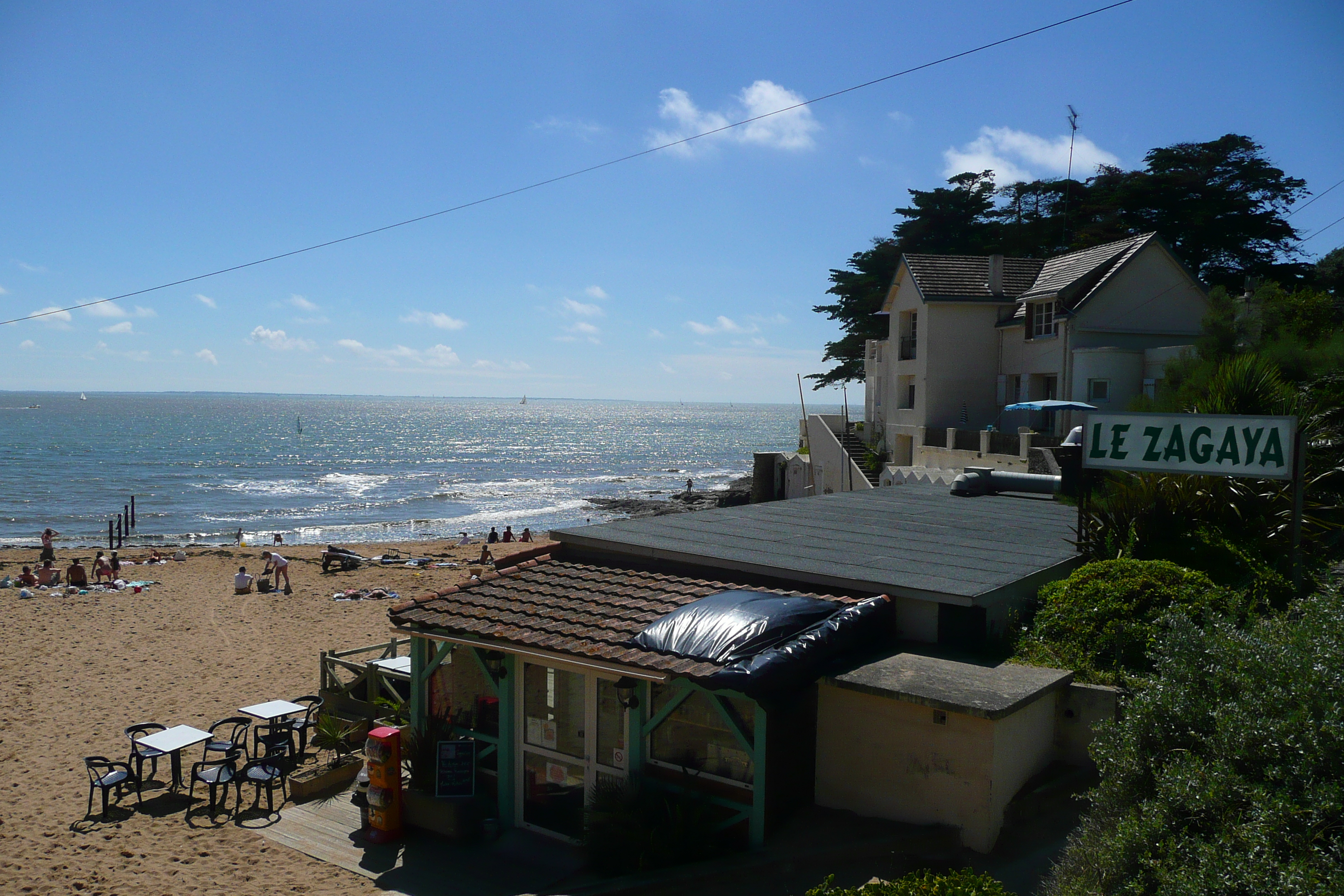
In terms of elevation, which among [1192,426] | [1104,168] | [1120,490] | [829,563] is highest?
[1104,168]

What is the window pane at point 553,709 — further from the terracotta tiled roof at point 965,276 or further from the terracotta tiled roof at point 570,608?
the terracotta tiled roof at point 965,276

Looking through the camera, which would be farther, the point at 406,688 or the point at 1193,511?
the point at 406,688

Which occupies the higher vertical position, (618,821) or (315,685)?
(618,821)

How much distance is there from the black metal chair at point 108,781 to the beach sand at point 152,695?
138mm

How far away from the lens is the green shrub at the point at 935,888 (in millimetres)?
4887

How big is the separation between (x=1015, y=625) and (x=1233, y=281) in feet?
133

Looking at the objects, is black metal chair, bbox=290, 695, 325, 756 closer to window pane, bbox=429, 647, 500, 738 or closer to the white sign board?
window pane, bbox=429, 647, 500, 738

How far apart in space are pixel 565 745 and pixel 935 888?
5.07m

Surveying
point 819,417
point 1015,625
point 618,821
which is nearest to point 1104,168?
point 819,417

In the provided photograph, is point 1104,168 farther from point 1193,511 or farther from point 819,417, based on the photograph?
point 1193,511

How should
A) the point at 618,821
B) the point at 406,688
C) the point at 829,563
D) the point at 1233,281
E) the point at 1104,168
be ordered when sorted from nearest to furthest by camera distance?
the point at 618,821
the point at 829,563
the point at 406,688
the point at 1233,281
the point at 1104,168

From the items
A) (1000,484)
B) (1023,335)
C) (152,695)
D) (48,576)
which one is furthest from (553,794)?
Result: (48,576)

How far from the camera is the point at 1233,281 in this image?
136 ft

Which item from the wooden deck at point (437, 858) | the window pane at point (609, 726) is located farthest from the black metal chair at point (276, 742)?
the window pane at point (609, 726)
